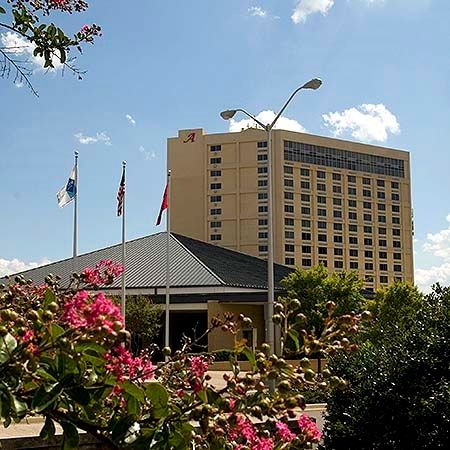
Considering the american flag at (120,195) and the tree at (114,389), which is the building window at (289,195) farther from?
the tree at (114,389)

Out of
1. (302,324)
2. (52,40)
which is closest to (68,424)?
(302,324)

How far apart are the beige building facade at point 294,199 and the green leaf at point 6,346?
7418 cm

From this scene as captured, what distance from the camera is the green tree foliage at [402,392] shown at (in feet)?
20.8

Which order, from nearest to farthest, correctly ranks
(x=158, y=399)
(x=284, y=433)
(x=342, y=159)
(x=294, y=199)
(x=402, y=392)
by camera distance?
(x=158, y=399) < (x=284, y=433) < (x=402, y=392) < (x=294, y=199) < (x=342, y=159)

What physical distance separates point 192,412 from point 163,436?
98mm

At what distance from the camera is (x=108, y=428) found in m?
1.86

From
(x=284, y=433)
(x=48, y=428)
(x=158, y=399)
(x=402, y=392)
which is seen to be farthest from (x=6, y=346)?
(x=402, y=392)

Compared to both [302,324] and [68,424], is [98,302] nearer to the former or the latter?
[68,424]

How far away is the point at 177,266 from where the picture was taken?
4528 centimetres

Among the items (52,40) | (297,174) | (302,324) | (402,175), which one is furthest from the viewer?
(402,175)

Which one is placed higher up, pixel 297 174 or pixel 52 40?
pixel 297 174

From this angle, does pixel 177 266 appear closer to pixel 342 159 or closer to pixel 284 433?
pixel 342 159

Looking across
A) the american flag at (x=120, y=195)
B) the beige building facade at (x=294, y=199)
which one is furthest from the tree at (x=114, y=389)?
the beige building facade at (x=294, y=199)

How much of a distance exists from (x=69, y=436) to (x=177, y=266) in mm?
43646
